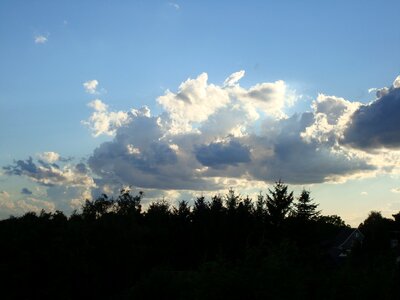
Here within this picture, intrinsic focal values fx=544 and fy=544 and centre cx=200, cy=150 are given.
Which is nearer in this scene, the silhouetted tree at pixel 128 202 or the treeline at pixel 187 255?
the treeline at pixel 187 255

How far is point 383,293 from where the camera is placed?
60.1ft

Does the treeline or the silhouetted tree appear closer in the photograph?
the treeline

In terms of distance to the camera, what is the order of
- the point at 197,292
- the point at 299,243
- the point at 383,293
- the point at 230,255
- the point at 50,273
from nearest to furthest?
the point at 383,293 < the point at 197,292 < the point at 50,273 < the point at 299,243 < the point at 230,255

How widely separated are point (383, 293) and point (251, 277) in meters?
4.45

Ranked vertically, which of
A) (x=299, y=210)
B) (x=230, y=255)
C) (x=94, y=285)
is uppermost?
(x=299, y=210)

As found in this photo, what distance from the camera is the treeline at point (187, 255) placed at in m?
18.8

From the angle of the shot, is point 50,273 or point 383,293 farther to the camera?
point 50,273

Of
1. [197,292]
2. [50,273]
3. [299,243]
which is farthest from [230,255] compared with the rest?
[197,292]

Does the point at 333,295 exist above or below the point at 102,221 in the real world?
below

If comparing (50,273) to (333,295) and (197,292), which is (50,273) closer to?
(197,292)

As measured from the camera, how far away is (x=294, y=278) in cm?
1839

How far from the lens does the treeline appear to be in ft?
61.6

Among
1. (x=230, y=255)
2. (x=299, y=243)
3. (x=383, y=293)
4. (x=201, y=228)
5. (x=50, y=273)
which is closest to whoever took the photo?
(x=383, y=293)

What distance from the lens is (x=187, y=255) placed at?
2574 inches
